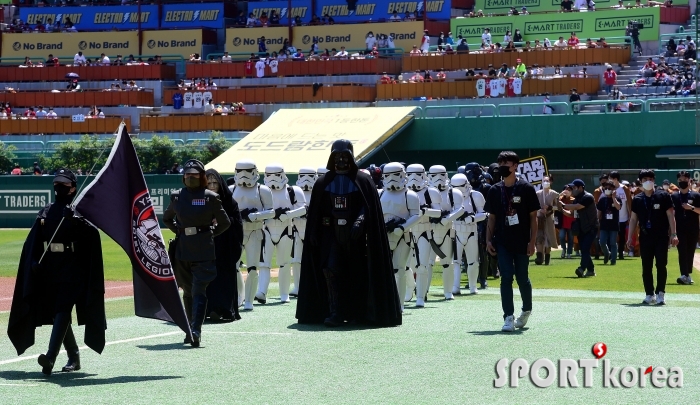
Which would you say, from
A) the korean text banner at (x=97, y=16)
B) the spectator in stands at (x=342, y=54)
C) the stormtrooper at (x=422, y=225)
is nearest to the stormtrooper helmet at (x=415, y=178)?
the stormtrooper at (x=422, y=225)

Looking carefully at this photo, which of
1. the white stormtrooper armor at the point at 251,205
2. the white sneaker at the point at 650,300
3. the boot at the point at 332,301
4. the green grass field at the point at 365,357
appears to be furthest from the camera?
the white stormtrooper armor at the point at 251,205

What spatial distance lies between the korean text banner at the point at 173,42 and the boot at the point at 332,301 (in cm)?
4470

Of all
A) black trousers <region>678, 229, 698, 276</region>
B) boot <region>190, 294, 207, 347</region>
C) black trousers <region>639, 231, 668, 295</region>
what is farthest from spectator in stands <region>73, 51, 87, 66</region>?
boot <region>190, 294, 207, 347</region>

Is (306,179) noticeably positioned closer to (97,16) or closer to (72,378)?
(72,378)

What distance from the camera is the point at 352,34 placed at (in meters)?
55.1

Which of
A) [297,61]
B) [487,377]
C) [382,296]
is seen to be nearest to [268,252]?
[382,296]

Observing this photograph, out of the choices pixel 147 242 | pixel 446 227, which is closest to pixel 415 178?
pixel 446 227

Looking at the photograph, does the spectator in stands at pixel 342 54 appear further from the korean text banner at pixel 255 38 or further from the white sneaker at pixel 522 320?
the white sneaker at pixel 522 320

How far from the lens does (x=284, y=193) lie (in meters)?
17.0

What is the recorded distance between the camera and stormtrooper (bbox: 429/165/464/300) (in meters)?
17.2

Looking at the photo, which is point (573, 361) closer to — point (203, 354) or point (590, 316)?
point (203, 354)

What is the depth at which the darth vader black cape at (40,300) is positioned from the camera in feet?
32.8

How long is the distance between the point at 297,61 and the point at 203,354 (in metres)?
40.4

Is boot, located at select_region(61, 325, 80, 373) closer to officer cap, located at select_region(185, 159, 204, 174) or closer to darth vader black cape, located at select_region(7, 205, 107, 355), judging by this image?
darth vader black cape, located at select_region(7, 205, 107, 355)
